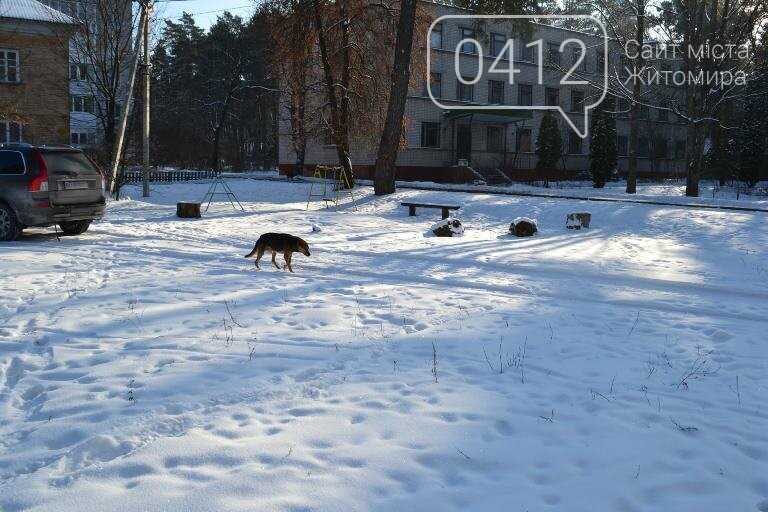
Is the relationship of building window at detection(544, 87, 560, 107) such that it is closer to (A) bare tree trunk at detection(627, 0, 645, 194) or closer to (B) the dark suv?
(A) bare tree trunk at detection(627, 0, 645, 194)

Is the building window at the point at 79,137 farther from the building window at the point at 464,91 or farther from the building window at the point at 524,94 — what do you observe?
the building window at the point at 524,94

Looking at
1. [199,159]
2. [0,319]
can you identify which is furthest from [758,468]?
[199,159]

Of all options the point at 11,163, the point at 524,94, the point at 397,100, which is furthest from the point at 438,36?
the point at 11,163

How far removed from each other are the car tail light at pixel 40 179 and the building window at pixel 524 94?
1533 inches

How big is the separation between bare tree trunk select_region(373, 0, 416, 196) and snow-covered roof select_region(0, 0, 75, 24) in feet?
58.4

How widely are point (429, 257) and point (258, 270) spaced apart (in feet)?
11.0

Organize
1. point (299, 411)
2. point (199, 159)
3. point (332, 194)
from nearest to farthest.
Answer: point (299, 411), point (332, 194), point (199, 159)

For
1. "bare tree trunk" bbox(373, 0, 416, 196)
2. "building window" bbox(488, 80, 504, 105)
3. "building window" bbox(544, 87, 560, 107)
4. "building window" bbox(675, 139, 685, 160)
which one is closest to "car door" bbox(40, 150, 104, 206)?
"bare tree trunk" bbox(373, 0, 416, 196)

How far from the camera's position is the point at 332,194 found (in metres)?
27.0

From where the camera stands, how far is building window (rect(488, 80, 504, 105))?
44.3 m

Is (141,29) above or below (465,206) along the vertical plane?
above

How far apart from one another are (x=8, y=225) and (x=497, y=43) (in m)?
38.5

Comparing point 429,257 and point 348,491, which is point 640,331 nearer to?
point 348,491

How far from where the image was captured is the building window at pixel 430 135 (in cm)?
4003
